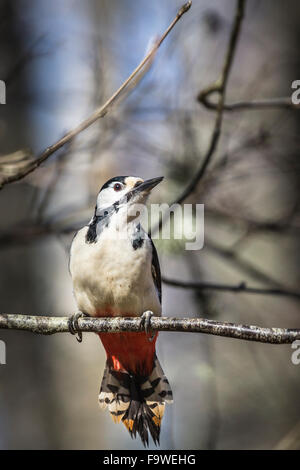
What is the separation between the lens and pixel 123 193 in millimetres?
2793

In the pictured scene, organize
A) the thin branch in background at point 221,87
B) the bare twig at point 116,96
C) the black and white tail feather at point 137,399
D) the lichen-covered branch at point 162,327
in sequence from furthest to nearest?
the black and white tail feather at point 137,399 → the thin branch in background at point 221,87 → the lichen-covered branch at point 162,327 → the bare twig at point 116,96

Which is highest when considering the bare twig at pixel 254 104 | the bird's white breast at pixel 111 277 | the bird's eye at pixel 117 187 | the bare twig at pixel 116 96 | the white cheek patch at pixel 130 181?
the bare twig at pixel 254 104

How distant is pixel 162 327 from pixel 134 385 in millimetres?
984

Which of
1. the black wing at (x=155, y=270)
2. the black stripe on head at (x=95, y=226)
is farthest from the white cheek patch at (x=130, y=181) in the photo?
the black wing at (x=155, y=270)

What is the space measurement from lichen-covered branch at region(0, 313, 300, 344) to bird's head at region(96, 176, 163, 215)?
A: 0.64 meters

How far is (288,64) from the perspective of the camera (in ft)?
16.1

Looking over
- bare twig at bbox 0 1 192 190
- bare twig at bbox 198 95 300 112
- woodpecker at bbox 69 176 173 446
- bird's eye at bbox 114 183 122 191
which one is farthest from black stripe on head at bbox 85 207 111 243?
bare twig at bbox 0 1 192 190

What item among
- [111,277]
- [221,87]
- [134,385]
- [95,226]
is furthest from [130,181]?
[134,385]

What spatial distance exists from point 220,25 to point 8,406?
3640 mm

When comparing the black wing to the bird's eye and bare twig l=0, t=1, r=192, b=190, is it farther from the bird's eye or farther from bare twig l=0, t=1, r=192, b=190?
bare twig l=0, t=1, r=192, b=190

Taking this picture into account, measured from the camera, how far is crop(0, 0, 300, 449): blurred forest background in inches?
142

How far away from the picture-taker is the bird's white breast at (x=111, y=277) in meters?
2.69

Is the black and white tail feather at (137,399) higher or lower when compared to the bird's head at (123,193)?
lower

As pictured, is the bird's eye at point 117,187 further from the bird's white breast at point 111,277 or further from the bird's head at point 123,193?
the bird's white breast at point 111,277
